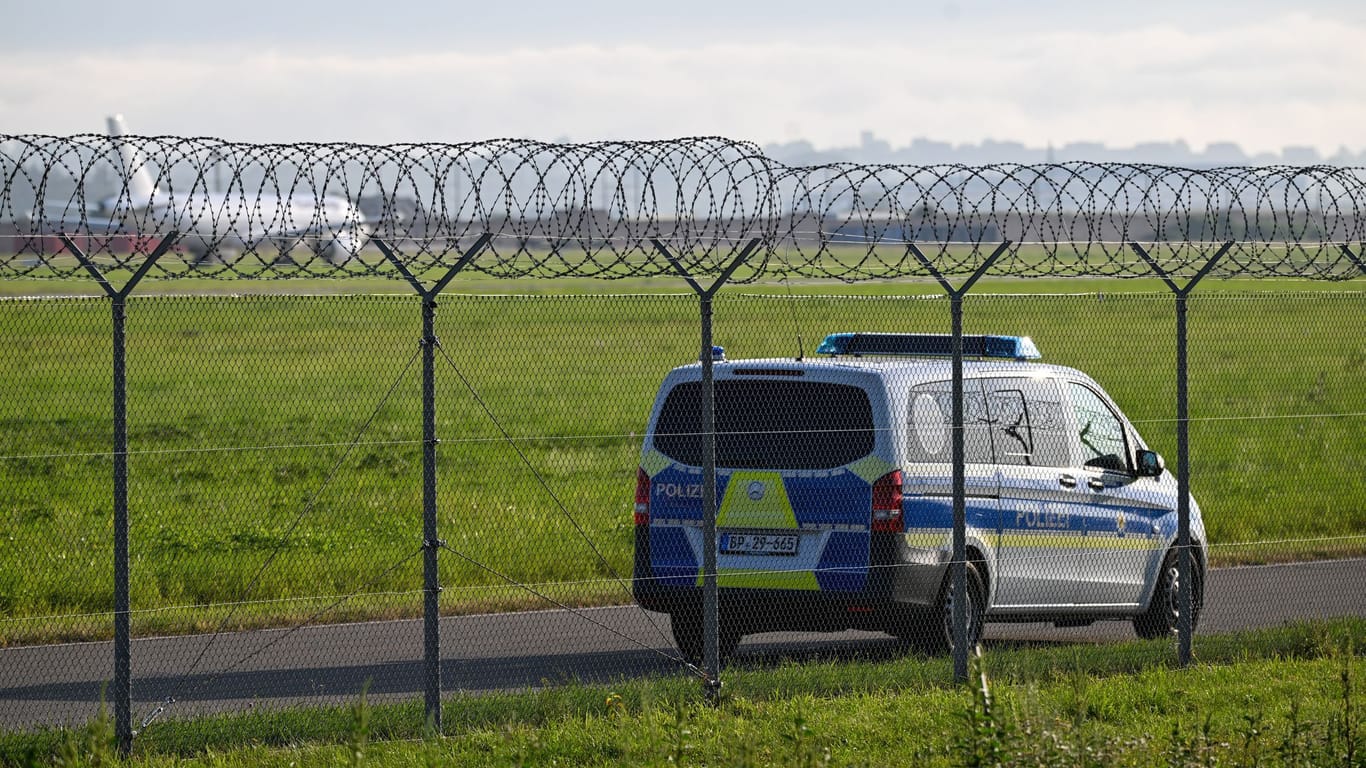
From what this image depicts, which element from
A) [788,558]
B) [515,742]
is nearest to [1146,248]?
[788,558]

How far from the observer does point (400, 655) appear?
10875mm

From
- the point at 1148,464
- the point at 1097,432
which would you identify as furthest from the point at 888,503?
the point at 1148,464

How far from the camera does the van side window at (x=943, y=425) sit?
9.71 m

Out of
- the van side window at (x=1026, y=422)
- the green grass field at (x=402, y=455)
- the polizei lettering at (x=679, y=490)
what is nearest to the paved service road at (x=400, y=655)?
the green grass field at (x=402, y=455)

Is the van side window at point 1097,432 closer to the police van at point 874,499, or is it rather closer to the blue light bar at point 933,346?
the police van at point 874,499

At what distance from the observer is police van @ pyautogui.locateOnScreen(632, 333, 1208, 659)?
951 cm

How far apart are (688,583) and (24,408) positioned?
14708 mm

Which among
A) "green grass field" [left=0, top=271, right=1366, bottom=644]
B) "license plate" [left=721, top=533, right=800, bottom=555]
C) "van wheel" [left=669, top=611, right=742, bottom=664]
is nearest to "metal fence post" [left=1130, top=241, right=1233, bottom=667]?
"green grass field" [left=0, top=271, right=1366, bottom=644]

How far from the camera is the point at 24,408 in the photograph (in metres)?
21.9

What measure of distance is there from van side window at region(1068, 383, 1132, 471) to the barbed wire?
0.84 meters

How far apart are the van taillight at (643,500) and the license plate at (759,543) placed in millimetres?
469

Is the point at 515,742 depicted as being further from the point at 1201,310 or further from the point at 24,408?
the point at 1201,310

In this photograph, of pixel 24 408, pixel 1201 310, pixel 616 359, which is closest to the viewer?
pixel 24 408

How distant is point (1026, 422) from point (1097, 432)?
2.39ft
